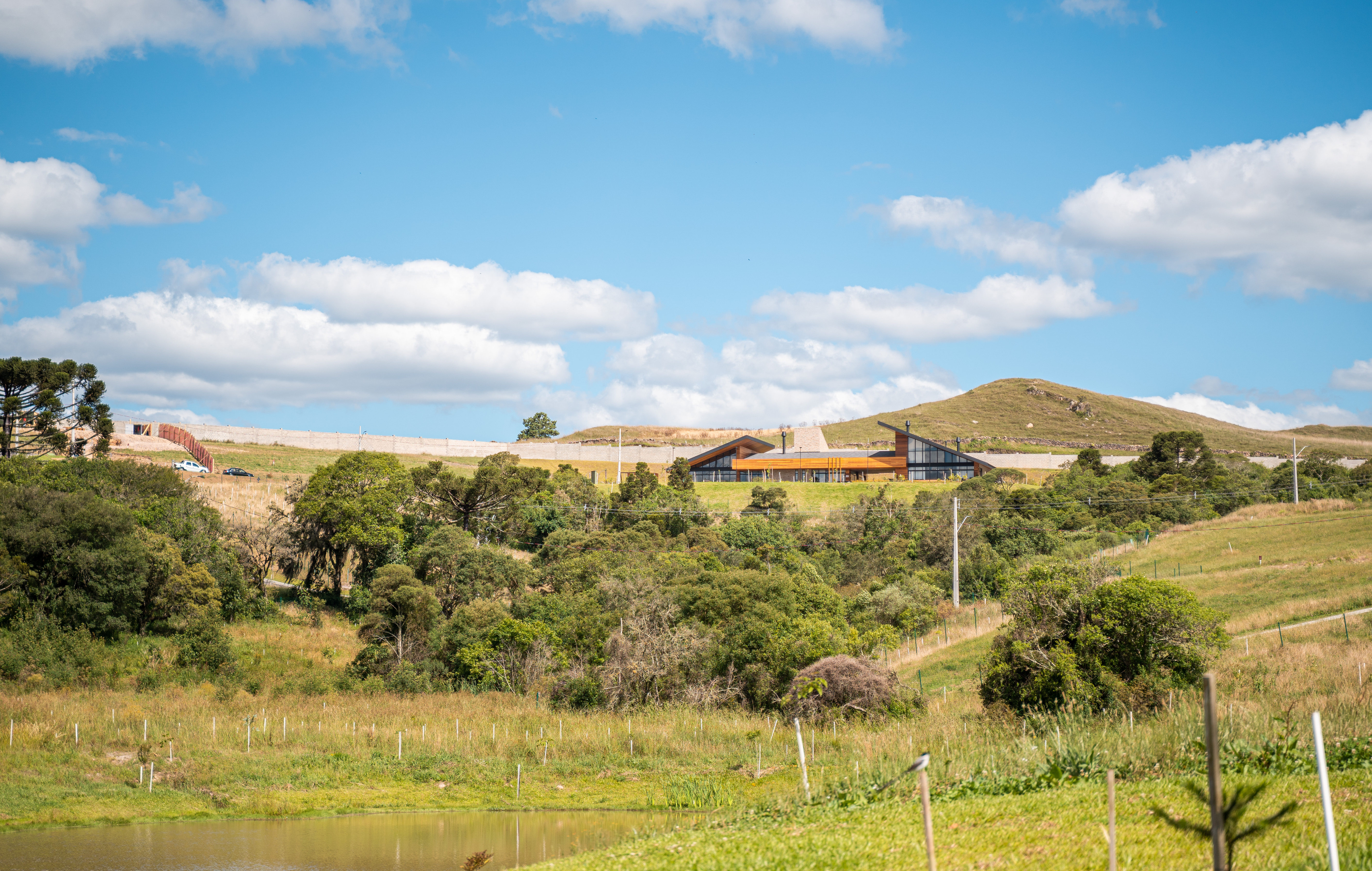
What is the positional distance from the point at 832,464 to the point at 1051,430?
288 feet

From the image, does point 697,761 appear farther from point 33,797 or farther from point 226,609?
point 226,609

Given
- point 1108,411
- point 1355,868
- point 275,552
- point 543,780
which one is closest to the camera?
point 1355,868

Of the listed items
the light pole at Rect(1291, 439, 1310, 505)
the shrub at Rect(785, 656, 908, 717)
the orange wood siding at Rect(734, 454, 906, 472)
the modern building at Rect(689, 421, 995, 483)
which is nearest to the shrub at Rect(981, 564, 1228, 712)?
the shrub at Rect(785, 656, 908, 717)

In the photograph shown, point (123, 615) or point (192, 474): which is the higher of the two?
point (192, 474)

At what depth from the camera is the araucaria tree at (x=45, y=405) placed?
197ft

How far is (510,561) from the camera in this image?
51938 mm

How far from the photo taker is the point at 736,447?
101 m

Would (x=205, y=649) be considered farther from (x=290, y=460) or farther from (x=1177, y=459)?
(x=1177, y=459)

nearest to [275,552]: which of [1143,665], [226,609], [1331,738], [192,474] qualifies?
[226,609]

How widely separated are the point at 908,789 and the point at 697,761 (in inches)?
561

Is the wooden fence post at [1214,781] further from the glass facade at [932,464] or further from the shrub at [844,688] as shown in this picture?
the glass facade at [932,464]

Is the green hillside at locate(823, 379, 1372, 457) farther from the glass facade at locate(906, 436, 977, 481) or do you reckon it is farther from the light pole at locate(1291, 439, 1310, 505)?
the light pole at locate(1291, 439, 1310, 505)

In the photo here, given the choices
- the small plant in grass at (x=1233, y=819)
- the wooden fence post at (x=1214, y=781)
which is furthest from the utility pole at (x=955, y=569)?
the wooden fence post at (x=1214, y=781)

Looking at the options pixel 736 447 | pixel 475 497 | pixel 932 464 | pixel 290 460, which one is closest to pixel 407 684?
pixel 475 497
